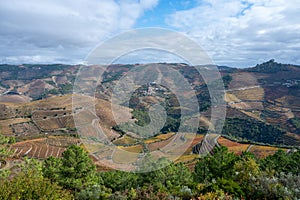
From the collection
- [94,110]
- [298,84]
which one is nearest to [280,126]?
[298,84]

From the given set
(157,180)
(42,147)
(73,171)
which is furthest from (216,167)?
(42,147)

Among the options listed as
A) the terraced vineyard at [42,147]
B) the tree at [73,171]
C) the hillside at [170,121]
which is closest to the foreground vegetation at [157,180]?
the tree at [73,171]

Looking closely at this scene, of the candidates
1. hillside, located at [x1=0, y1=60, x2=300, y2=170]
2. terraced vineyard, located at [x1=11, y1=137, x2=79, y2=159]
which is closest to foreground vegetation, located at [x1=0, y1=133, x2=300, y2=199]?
hillside, located at [x1=0, y1=60, x2=300, y2=170]

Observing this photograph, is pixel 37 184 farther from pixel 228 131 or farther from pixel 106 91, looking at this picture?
pixel 106 91

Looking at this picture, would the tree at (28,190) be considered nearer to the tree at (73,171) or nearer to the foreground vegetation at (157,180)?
the foreground vegetation at (157,180)

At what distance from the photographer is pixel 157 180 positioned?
61.0 ft

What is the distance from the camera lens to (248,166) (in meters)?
17.1

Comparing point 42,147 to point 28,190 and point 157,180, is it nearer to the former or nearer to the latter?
point 157,180

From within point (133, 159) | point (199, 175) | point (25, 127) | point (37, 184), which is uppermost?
point (37, 184)

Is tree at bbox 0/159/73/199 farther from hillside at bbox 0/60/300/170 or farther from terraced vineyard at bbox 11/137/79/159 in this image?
terraced vineyard at bbox 11/137/79/159

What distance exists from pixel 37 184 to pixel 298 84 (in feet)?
450

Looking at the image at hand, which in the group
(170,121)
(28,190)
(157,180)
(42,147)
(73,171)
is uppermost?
(28,190)

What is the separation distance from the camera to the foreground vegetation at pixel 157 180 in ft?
30.5

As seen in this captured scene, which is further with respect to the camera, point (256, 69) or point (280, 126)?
point (256, 69)
